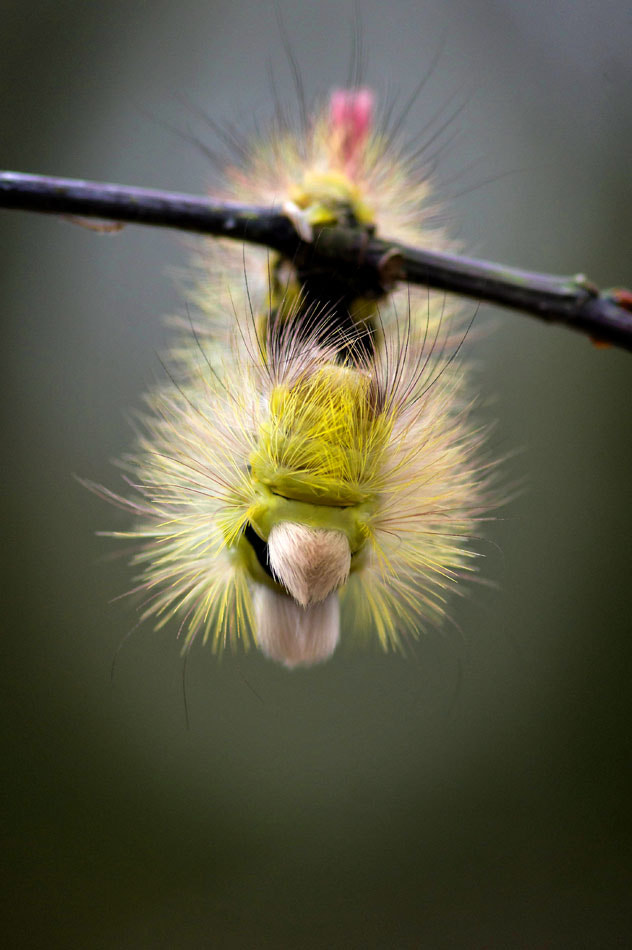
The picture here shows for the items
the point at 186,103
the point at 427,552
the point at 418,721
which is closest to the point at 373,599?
the point at 427,552

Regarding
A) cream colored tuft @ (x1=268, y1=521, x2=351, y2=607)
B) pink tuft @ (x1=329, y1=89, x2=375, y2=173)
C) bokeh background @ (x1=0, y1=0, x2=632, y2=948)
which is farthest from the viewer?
bokeh background @ (x1=0, y1=0, x2=632, y2=948)

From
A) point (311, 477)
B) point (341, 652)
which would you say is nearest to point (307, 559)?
point (311, 477)

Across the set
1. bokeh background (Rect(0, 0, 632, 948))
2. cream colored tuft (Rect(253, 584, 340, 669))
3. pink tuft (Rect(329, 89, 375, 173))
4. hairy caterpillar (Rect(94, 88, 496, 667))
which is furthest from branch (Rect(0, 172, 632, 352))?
bokeh background (Rect(0, 0, 632, 948))

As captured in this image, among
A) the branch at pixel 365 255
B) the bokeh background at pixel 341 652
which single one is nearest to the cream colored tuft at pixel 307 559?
the branch at pixel 365 255

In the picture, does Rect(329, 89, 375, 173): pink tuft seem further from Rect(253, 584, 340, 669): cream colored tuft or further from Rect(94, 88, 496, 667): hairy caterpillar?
Rect(253, 584, 340, 669): cream colored tuft

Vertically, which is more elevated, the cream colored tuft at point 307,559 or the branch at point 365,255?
the branch at point 365,255

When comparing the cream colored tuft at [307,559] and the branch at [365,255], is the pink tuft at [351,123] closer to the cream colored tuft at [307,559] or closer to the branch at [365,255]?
the branch at [365,255]

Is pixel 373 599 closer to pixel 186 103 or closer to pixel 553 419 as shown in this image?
pixel 553 419
